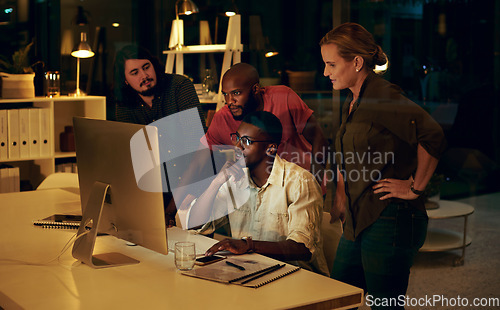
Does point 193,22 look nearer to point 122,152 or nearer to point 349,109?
point 349,109

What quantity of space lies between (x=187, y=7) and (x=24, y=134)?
6.27ft

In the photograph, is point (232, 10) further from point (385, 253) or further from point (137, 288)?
point (137, 288)

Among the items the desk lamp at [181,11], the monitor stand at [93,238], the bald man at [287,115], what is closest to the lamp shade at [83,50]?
the desk lamp at [181,11]

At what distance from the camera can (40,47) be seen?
5.49m

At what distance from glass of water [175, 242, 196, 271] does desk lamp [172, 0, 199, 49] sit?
2043mm

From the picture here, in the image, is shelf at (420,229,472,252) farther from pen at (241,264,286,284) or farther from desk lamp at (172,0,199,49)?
desk lamp at (172,0,199,49)

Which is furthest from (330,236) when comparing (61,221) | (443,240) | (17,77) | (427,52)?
(17,77)

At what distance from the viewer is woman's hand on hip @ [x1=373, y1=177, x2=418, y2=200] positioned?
8.11 ft

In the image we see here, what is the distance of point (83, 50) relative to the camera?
533cm

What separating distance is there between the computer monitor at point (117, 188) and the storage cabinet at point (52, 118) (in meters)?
2.85

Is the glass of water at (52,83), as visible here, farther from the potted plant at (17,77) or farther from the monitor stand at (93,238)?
the monitor stand at (93,238)

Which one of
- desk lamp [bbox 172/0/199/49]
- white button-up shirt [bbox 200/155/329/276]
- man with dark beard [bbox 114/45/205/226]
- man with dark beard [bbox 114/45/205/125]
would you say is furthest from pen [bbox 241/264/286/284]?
desk lamp [bbox 172/0/199/49]

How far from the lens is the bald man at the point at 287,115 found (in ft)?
9.77

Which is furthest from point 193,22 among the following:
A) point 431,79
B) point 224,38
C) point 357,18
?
point 431,79
